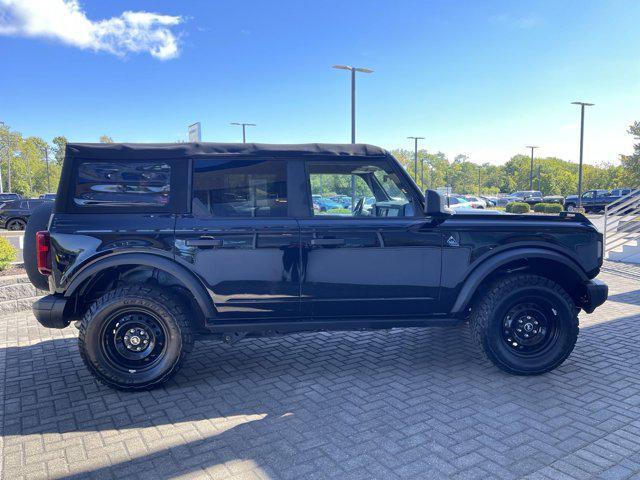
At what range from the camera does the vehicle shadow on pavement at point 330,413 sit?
2.82 metres

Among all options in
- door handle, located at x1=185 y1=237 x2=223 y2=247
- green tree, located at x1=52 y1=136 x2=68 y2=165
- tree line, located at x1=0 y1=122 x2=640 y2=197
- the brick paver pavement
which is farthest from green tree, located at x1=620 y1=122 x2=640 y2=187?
green tree, located at x1=52 y1=136 x2=68 y2=165

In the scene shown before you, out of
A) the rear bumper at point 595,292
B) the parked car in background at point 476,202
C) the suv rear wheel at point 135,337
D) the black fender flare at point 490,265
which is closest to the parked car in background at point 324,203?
the black fender flare at point 490,265

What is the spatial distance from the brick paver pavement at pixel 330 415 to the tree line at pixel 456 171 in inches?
1565

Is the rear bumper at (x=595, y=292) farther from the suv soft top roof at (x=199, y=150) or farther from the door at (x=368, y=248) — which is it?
the suv soft top roof at (x=199, y=150)

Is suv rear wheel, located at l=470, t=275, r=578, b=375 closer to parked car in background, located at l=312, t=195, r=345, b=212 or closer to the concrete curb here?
parked car in background, located at l=312, t=195, r=345, b=212

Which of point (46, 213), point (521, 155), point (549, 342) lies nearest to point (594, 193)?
point (549, 342)

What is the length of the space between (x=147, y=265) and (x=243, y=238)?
0.79 meters

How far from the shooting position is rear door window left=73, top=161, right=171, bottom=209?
378 cm

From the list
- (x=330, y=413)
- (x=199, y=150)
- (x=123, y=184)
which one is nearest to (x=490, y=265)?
(x=330, y=413)

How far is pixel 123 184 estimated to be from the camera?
3820 mm

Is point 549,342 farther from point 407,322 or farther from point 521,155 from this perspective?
point 521,155

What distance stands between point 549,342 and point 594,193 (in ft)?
120

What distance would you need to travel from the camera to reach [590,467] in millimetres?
2730

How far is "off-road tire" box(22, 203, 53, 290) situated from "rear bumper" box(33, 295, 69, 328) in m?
0.37
